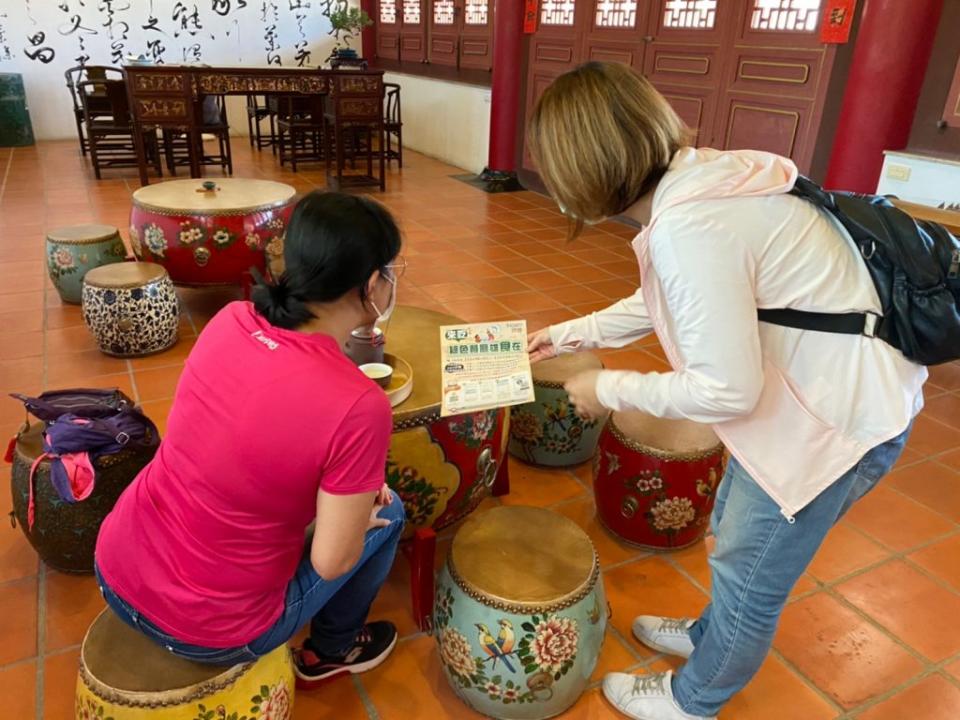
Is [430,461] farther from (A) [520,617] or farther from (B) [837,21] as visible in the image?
(B) [837,21]

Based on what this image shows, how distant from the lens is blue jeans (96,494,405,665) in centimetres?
118

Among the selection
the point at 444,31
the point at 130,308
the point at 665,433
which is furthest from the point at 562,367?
the point at 444,31

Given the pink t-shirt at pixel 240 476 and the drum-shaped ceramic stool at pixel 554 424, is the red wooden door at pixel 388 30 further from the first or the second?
the pink t-shirt at pixel 240 476

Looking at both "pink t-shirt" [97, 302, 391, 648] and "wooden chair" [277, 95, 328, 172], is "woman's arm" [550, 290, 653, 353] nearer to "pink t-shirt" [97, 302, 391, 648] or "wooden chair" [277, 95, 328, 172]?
"pink t-shirt" [97, 302, 391, 648]

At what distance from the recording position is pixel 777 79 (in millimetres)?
4285

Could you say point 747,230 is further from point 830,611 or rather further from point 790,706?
point 830,611

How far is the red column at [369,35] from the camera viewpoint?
29.1 ft

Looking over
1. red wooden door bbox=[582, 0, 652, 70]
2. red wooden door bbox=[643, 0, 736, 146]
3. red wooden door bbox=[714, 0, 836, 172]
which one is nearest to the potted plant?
red wooden door bbox=[582, 0, 652, 70]

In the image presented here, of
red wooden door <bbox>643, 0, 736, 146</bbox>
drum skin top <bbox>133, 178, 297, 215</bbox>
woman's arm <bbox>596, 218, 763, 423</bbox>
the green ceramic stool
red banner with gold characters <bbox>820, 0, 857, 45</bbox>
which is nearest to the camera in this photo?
woman's arm <bbox>596, 218, 763, 423</bbox>

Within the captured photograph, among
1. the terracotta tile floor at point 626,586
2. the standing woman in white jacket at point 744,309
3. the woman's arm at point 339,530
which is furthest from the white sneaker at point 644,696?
the woman's arm at point 339,530

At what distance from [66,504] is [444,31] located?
7027 millimetres

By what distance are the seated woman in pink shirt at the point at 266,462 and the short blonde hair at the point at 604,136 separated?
0.91ft

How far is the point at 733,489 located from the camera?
4.01 ft

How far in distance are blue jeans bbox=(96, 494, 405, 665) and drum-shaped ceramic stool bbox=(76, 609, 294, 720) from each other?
0.02m
